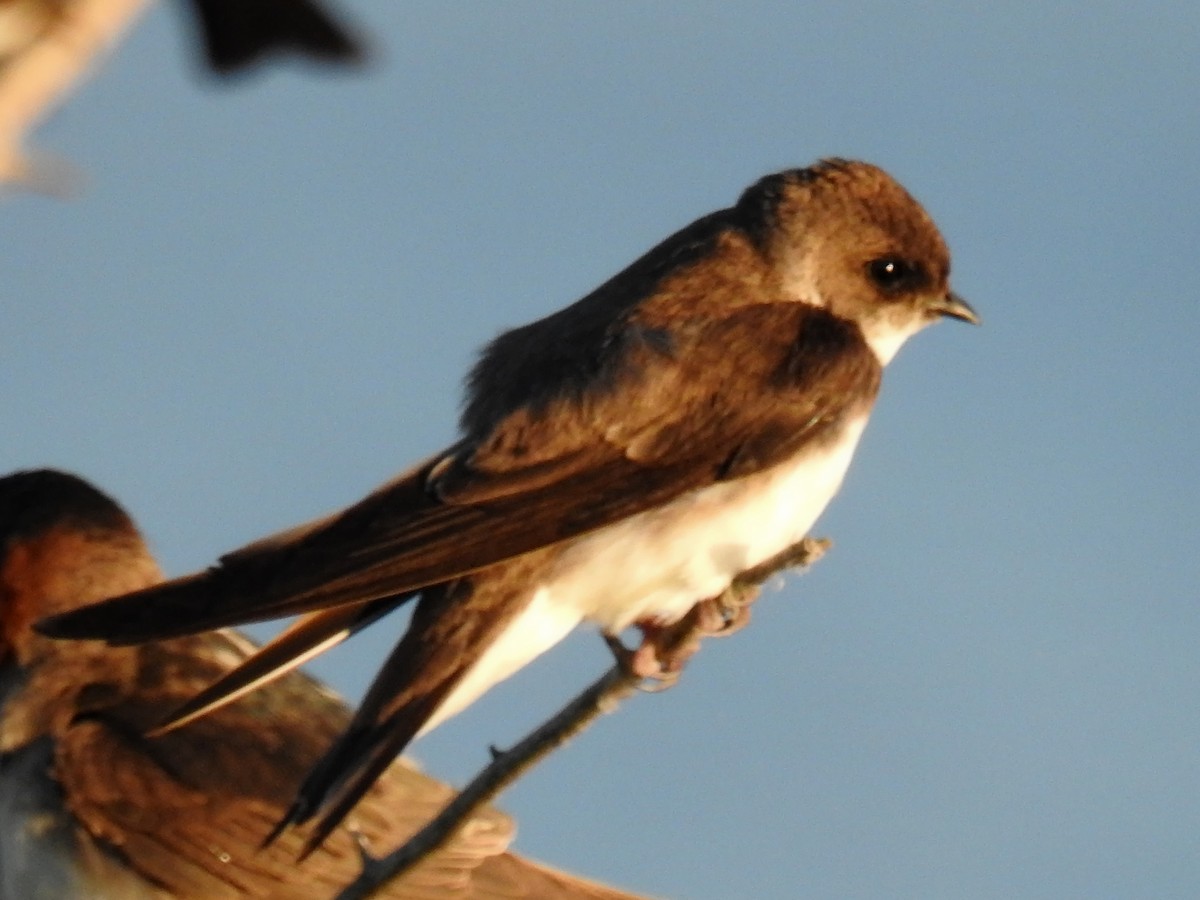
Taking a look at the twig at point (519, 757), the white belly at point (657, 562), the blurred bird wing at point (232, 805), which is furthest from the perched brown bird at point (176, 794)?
the twig at point (519, 757)

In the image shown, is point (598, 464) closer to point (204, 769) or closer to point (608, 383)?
point (608, 383)

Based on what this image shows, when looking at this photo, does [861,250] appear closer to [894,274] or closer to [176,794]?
[894,274]

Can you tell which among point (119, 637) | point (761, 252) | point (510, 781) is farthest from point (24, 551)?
point (510, 781)

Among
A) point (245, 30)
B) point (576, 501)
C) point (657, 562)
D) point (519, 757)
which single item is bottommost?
point (519, 757)

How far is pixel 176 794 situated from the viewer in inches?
207

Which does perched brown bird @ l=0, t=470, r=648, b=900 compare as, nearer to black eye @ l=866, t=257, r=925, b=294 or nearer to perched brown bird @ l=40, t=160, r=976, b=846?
perched brown bird @ l=40, t=160, r=976, b=846

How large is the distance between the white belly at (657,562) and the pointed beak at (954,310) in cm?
97

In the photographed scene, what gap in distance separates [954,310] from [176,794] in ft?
6.97

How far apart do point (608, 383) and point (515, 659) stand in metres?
0.57

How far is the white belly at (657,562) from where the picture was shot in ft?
13.3

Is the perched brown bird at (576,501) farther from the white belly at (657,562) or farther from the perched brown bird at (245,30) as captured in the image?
the perched brown bird at (245,30)

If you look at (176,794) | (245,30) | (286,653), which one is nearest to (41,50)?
(245,30)

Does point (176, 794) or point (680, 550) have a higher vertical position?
point (680, 550)

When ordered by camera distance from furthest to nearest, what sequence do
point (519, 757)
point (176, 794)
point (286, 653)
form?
1. point (176, 794)
2. point (286, 653)
3. point (519, 757)
